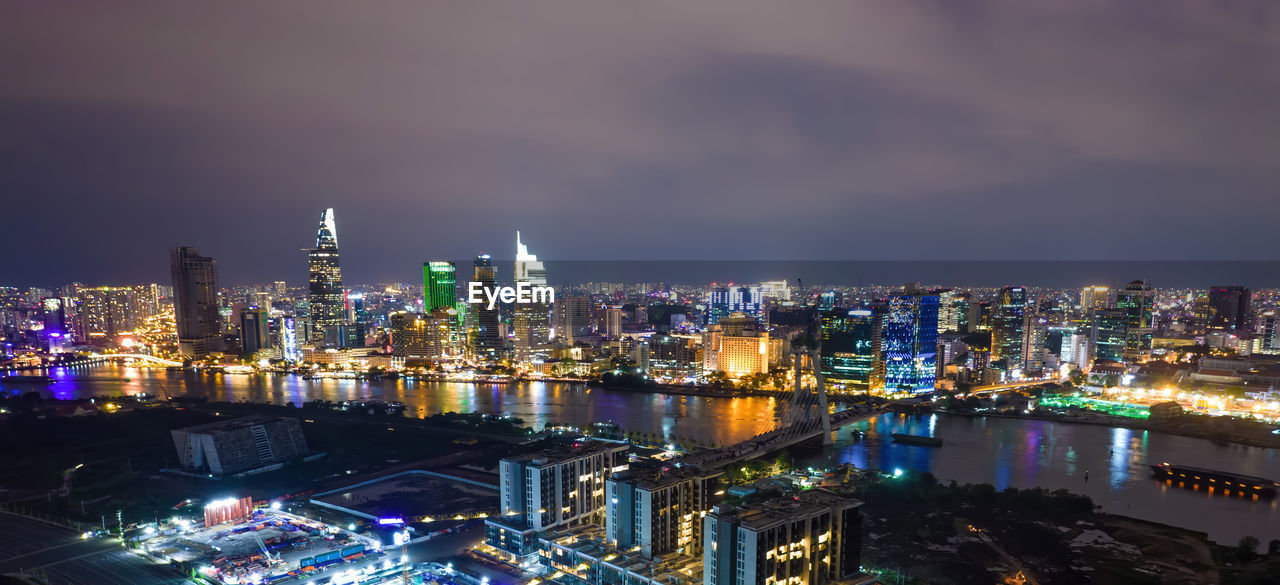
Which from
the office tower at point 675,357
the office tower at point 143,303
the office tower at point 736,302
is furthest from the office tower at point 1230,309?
the office tower at point 143,303

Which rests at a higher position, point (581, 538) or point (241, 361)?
point (581, 538)

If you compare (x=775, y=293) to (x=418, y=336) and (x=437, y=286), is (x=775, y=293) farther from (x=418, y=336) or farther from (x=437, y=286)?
(x=418, y=336)

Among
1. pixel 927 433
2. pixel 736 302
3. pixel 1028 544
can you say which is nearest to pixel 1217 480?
pixel 927 433

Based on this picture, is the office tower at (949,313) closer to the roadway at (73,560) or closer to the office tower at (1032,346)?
the office tower at (1032,346)

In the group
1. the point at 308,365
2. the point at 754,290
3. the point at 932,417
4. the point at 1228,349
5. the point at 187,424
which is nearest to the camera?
the point at 187,424

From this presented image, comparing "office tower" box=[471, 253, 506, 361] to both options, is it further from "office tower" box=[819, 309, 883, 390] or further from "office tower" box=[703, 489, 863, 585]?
"office tower" box=[703, 489, 863, 585]

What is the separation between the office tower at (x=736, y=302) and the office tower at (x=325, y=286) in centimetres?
2157

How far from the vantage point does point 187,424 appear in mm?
16984

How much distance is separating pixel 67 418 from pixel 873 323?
23.9 meters

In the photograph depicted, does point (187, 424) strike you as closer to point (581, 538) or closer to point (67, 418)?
point (67, 418)

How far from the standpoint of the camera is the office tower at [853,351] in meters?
23.0

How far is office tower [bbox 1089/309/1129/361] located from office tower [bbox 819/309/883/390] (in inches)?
425

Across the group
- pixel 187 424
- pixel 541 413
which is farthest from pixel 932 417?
pixel 187 424

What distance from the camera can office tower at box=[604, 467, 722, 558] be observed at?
7902 mm
